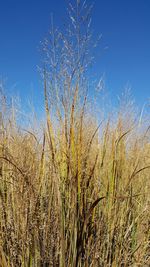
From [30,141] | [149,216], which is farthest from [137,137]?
[30,141]

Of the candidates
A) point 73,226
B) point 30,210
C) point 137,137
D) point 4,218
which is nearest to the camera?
point 73,226

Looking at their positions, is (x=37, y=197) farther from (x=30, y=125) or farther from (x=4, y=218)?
(x=30, y=125)

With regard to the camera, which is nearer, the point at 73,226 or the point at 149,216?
the point at 73,226

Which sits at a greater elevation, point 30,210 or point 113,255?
point 30,210

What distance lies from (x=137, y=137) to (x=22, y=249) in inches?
52.4

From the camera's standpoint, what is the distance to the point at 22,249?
1.35 m

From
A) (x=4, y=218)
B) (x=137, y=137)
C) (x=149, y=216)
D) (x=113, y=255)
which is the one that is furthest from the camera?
(x=137, y=137)

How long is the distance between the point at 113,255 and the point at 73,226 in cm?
40

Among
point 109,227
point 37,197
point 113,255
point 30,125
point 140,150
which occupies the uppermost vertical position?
point 30,125

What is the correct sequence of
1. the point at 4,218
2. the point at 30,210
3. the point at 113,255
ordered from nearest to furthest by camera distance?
the point at 30,210 < the point at 113,255 < the point at 4,218

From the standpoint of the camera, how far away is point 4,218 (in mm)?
1663

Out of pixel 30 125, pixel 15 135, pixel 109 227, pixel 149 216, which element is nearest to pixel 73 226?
pixel 109 227

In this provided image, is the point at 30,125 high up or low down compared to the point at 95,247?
up

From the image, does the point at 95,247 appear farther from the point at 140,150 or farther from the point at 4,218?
the point at 140,150
